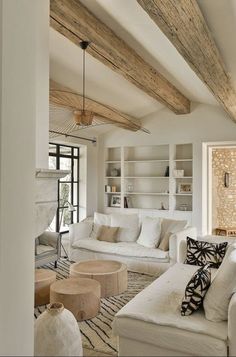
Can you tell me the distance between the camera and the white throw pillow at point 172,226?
4.56 metres

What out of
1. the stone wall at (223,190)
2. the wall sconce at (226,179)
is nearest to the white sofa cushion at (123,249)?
the stone wall at (223,190)

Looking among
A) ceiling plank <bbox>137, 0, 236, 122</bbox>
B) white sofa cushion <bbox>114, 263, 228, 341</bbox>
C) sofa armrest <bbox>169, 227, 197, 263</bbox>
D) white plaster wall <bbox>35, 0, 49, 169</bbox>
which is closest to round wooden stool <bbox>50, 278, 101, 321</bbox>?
white sofa cushion <bbox>114, 263, 228, 341</bbox>

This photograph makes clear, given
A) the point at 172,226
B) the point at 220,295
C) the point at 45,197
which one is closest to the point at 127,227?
the point at 172,226

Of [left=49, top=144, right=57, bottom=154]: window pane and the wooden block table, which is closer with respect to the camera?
[left=49, top=144, right=57, bottom=154]: window pane

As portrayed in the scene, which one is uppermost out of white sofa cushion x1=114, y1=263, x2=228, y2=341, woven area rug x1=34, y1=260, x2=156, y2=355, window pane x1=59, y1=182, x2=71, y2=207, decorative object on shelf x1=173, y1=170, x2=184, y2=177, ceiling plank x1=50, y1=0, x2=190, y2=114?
ceiling plank x1=50, y1=0, x2=190, y2=114

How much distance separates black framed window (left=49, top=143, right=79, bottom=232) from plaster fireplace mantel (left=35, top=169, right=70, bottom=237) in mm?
4881

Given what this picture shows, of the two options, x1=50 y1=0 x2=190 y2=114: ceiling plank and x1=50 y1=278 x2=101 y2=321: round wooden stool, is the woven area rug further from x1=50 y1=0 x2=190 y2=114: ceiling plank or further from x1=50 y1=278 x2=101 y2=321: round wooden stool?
x1=50 y1=0 x2=190 y2=114: ceiling plank

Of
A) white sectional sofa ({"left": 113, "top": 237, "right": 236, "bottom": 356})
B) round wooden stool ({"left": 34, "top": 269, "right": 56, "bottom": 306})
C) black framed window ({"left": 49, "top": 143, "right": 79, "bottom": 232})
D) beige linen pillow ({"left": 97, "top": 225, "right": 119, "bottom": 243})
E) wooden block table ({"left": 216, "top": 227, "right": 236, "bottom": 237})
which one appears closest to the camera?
white sectional sofa ({"left": 113, "top": 237, "right": 236, "bottom": 356})

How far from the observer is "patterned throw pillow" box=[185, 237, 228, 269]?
353cm

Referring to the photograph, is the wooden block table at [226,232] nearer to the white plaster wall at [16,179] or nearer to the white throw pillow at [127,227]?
the white throw pillow at [127,227]

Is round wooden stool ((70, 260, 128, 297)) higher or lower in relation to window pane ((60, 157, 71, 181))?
lower

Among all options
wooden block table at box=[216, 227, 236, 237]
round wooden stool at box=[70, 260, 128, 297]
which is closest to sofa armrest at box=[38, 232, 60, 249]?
round wooden stool at box=[70, 260, 128, 297]

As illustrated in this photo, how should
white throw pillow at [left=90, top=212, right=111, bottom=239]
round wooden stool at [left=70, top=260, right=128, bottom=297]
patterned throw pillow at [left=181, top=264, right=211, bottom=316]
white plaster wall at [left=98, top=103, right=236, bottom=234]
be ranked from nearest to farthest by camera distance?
patterned throw pillow at [left=181, top=264, right=211, bottom=316]
round wooden stool at [left=70, top=260, right=128, bottom=297]
white throw pillow at [left=90, top=212, right=111, bottom=239]
white plaster wall at [left=98, top=103, right=236, bottom=234]

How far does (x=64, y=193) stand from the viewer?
21.5 ft
